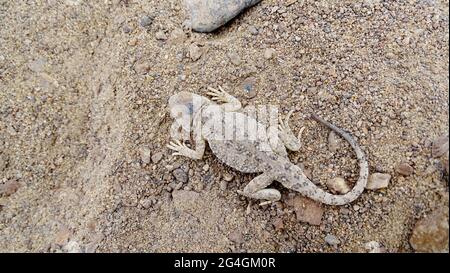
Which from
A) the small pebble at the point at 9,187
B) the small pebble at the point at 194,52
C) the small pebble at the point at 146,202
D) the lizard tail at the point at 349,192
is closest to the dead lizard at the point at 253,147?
the lizard tail at the point at 349,192

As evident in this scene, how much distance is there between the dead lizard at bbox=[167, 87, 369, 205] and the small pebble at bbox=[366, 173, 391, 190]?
94 mm

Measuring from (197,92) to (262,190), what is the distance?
134cm

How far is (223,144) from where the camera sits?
4.68 metres

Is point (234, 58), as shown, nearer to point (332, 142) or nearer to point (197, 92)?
point (197, 92)

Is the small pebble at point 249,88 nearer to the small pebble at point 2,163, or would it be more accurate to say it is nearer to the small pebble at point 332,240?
the small pebble at point 332,240

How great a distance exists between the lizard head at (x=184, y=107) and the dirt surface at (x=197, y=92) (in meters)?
0.15

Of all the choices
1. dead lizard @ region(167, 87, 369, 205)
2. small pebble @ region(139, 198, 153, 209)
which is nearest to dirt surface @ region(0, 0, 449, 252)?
small pebble @ region(139, 198, 153, 209)

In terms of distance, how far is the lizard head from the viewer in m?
4.85

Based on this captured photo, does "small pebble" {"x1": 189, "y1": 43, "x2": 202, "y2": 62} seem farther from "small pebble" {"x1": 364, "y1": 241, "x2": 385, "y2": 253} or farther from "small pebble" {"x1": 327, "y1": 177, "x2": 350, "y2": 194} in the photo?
"small pebble" {"x1": 364, "y1": 241, "x2": 385, "y2": 253}

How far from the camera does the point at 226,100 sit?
4891mm

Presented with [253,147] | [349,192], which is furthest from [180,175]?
[349,192]

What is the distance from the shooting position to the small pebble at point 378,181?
4426 millimetres

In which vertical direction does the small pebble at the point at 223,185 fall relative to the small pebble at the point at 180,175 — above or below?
below
